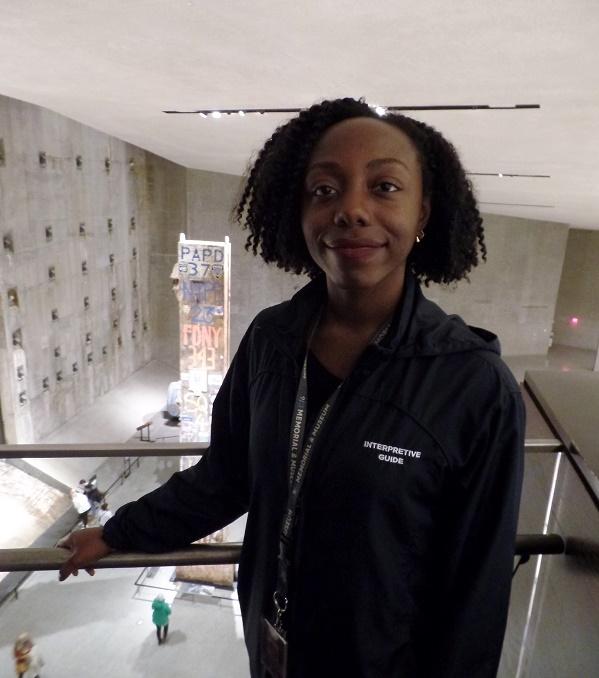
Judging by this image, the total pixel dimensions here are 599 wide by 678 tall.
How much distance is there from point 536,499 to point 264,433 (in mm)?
966

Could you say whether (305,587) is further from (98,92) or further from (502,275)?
(502,275)

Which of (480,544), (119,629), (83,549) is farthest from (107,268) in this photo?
(480,544)

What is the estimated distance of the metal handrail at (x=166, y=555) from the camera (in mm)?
1364

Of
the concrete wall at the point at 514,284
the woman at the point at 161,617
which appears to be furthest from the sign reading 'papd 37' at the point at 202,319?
the concrete wall at the point at 514,284

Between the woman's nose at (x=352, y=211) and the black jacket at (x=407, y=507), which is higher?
the woman's nose at (x=352, y=211)

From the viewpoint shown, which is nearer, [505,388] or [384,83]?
[505,388]

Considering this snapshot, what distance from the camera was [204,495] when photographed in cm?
145

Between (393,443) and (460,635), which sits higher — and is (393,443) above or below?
above

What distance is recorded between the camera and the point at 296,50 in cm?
314

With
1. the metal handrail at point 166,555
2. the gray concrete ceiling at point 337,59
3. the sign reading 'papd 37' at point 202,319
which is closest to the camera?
the metal handrail at point 166,555

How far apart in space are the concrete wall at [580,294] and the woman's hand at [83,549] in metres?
19.0

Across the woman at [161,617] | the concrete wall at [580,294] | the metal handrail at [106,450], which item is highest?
the metal handrail at [106,450]

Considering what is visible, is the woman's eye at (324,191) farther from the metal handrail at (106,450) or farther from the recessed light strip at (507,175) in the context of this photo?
the recessed light strip at (507,175)

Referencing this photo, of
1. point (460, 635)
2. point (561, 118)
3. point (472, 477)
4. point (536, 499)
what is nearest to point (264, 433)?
point (472, 477)
